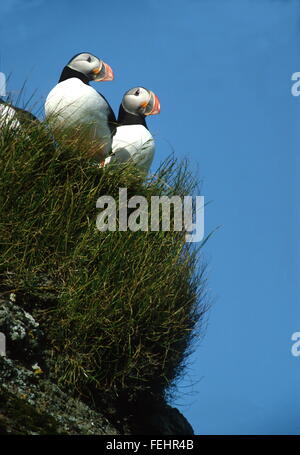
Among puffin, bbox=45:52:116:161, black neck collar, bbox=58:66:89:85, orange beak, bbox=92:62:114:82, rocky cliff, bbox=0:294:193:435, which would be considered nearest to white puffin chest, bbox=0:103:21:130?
puffin, bbox=45:52:116:161

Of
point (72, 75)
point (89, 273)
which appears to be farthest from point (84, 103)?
point (89, 273)

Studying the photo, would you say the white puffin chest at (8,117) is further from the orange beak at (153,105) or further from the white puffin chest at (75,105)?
the orange beak at (153,105)

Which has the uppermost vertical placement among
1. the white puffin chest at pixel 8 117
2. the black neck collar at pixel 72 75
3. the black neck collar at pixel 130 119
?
the black neck collar at pixel 72 75

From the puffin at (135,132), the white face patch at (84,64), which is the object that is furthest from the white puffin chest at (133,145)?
the white face patch at (84,64)

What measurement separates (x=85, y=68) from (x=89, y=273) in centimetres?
198

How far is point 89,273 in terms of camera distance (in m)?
5.62

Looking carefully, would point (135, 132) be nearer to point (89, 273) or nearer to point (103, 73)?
point (103, 73)

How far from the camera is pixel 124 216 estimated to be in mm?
6059

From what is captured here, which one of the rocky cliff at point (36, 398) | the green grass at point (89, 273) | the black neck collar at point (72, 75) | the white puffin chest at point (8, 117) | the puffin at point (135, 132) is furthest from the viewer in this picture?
the puffin at point (135, 132)

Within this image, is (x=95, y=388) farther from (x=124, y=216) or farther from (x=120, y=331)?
(x=124, y=216)

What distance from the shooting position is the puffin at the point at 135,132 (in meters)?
6.68

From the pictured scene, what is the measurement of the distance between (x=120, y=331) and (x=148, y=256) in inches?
28.5

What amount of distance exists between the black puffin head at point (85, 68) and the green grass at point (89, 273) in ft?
1.98
